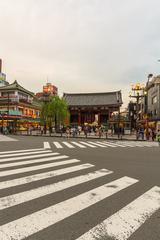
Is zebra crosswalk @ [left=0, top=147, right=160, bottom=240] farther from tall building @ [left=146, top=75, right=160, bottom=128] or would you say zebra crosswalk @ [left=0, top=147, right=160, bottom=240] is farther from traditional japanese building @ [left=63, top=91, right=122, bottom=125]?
traditional japanese building @ [left=63, top=91, right=122, bottom=125]

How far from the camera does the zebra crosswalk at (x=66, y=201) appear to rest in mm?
3393

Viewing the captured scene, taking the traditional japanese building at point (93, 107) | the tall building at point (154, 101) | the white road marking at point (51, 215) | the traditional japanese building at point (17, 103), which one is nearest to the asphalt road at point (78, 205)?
the white road marking at point (51, 215)

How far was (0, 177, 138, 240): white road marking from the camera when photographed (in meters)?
3.30

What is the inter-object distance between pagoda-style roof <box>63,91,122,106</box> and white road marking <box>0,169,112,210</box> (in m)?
52.1

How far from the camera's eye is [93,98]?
6262 cm

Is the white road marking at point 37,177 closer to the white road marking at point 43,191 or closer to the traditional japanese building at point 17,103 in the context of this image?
the white road marking at point 43,191

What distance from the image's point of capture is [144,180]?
21.6 ft

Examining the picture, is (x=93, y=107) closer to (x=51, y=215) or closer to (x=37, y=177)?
(x=37, y=177)

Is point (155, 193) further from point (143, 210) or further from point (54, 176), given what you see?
point (54, 176)

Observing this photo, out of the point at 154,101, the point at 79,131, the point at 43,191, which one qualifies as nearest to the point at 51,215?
the point at 43,191

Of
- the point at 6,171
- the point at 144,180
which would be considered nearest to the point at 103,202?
the point at 144,180

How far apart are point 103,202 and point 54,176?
8.15 ft

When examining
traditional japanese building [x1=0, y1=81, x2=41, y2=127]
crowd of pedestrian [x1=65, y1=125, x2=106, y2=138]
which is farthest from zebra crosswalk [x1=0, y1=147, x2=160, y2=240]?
traditional japanese building [x1=0, y1=81, x2=41, y2=127]

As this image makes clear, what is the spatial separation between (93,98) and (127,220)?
195 ft
